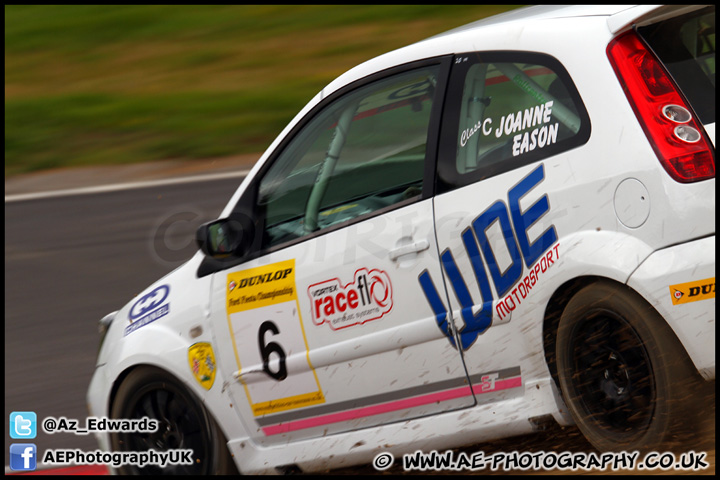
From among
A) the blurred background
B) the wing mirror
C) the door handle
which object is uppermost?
the blurred background

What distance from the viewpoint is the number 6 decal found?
15.4 ft

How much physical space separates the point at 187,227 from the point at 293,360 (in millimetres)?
5487

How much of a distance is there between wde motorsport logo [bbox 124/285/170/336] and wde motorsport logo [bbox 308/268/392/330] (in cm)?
98

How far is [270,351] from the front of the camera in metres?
4.71

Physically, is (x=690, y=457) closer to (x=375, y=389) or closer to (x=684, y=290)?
(x=684, y=290)

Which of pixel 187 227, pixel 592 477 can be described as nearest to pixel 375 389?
pixel 592 477

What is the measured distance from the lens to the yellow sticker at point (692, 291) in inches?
137

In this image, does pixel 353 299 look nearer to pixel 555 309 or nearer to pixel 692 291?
pixel 555 309

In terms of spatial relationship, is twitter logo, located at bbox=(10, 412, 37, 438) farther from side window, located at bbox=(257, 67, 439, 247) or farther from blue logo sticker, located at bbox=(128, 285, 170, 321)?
side window, located at bbox=(257, 67, 439, 247)

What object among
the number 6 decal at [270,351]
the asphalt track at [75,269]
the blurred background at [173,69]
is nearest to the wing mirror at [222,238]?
the number 6 decal at [270,351]

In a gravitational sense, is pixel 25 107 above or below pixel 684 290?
above

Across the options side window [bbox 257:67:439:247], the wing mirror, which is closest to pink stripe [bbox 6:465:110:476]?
the wing mirror

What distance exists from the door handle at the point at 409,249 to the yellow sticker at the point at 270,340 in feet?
1.85

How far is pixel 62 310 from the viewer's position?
834 centimetres
